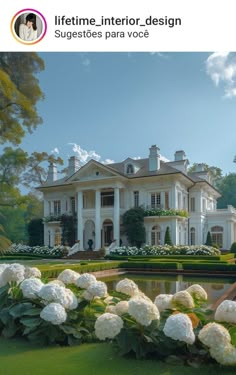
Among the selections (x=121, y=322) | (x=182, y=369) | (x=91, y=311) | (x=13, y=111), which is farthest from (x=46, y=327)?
(x=13, y=111)

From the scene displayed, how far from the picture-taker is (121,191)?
108 ft

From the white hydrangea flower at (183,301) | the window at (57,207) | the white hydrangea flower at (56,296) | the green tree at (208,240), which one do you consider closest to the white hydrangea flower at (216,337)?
the white hydrangea flower at (183,301)

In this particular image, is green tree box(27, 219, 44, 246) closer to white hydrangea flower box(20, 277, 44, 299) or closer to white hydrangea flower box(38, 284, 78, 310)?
white hydrangea flower box(20, 277, 44, 299)

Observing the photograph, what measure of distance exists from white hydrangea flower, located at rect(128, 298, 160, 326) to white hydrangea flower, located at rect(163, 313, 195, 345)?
9.6 inches

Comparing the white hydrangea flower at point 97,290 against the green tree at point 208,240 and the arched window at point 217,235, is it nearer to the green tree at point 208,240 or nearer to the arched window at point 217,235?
the green tree at point 208,240

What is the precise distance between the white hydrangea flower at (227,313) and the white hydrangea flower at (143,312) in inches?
30.0

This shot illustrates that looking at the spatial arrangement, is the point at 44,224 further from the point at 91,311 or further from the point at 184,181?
the point at 91,311

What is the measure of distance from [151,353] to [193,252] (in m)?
22.7

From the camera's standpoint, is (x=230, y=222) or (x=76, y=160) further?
(x=76, y=160)

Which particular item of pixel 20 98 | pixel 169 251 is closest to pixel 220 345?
pixel 20 98

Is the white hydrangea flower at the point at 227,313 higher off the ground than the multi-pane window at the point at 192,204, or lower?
lower

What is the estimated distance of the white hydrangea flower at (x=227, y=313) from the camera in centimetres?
401

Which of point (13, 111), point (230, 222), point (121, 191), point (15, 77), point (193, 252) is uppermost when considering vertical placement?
point (15, 77)
